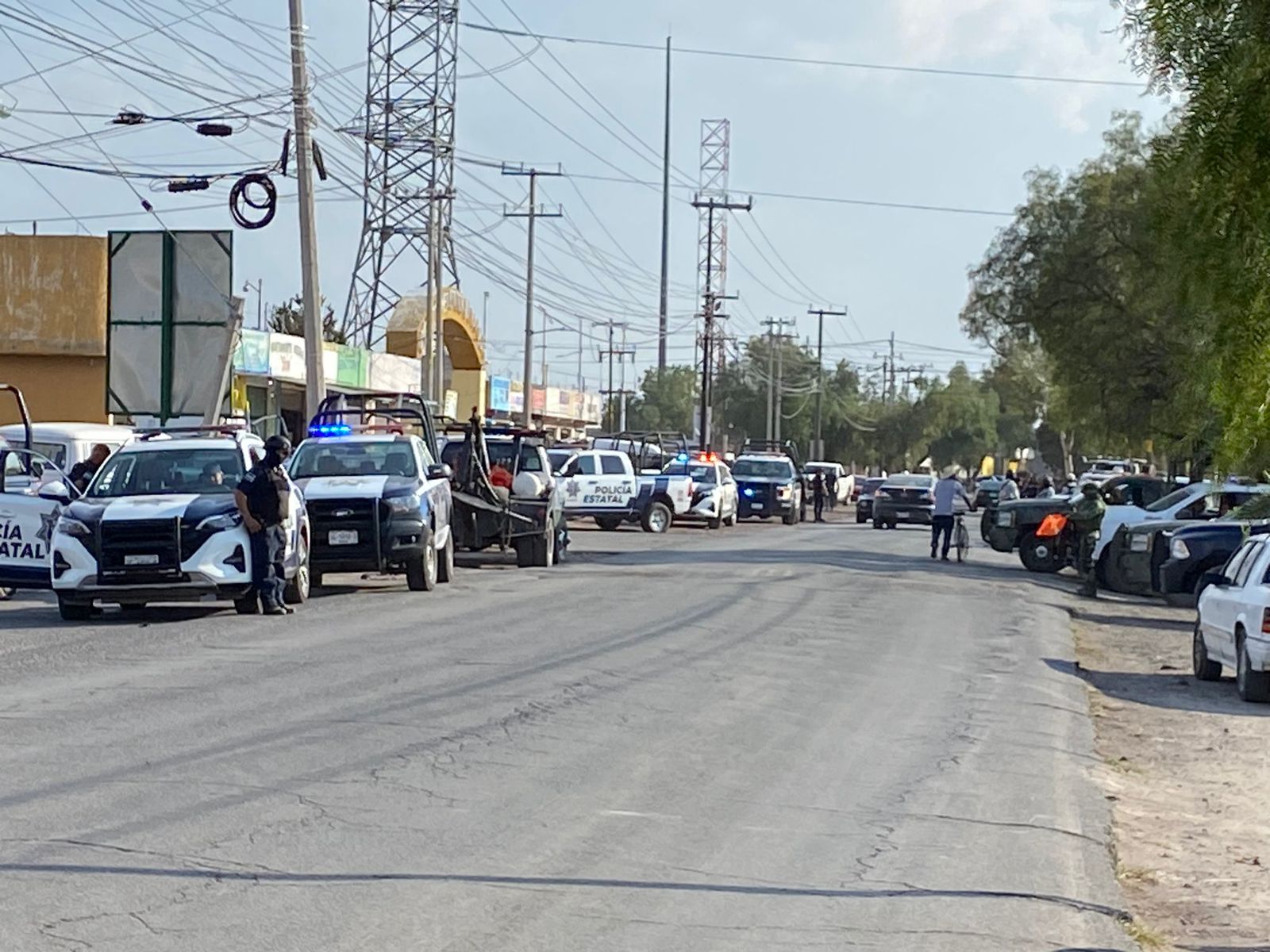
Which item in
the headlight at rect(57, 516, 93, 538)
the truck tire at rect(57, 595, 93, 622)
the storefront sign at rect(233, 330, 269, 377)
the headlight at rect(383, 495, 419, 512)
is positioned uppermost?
the storefront sign at rect(233, 330, 269, 377)

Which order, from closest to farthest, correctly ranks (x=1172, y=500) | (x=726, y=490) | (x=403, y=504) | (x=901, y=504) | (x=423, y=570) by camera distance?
(x=403, y=504), (x=423, y=570), (x=1172, y=500), (x=726, y=490), (x=901, y=504)

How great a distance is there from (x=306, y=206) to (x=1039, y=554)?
1519 cm

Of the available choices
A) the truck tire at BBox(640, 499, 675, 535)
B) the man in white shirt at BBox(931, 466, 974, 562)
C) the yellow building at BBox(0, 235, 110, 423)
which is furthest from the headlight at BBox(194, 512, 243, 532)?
the truck tire at BBox(640, 499, 675, 535)

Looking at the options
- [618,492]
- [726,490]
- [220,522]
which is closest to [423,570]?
[220,522]

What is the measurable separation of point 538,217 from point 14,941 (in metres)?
62.7

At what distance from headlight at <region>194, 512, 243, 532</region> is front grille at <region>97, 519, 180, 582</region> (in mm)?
358

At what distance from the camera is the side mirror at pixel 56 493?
20.7 metres

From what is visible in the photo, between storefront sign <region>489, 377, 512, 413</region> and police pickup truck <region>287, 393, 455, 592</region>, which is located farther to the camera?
storefront sign <region>489, 377, 512, 413</region>

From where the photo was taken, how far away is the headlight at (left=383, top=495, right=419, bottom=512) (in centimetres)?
2330

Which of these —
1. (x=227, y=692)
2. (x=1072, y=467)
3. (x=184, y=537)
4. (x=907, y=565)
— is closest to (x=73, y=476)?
(x=184, y=537)

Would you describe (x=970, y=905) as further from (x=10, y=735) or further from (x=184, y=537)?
(x=184, y=537)

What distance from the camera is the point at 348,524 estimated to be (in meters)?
23.2

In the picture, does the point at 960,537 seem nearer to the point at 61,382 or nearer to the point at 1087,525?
the point at 1087,525

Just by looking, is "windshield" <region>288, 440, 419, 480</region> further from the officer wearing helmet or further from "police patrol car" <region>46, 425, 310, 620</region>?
the officer wearing helmet
